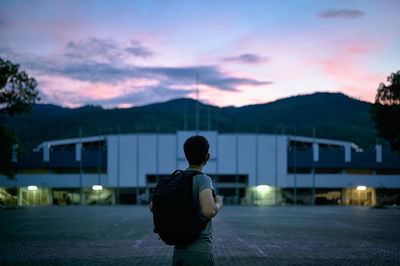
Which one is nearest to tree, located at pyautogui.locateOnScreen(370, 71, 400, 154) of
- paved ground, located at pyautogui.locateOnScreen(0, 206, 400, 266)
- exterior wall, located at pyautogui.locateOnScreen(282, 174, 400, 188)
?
paved ground, located at pyautogui.locateOnScreen(0, 206, 400, 266)

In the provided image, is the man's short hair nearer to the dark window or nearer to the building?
the building

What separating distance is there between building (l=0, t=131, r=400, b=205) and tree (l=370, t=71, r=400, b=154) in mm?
18709

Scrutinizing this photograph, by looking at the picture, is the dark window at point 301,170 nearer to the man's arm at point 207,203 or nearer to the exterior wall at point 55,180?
the exterior wall at point 55,180

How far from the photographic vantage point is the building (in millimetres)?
51688

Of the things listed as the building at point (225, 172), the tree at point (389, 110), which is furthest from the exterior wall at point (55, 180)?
the tree at point (389, 110)

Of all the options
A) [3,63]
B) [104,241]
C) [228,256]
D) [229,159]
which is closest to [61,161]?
[229,159]

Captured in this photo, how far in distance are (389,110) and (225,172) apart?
22.1m

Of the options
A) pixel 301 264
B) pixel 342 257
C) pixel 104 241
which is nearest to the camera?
pixel 301 264

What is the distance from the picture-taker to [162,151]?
51.8 meters

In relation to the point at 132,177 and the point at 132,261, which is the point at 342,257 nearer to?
the point at 132,261

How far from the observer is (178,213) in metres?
3.38

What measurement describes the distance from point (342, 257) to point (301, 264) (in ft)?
4.97

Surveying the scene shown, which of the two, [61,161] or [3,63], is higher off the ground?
[3,63]

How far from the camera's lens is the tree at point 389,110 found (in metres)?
32.5
